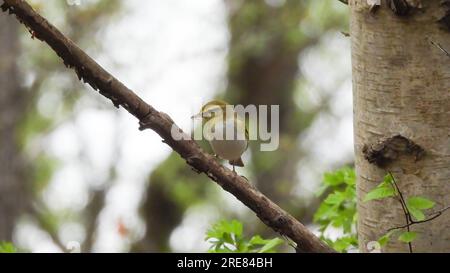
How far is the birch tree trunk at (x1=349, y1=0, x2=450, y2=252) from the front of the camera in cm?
221

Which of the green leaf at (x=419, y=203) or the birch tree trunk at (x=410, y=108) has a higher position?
the birch tree trunk at (x=410, y=108)

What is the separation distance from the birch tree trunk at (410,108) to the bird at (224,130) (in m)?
0.70

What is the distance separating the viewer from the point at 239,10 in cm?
893

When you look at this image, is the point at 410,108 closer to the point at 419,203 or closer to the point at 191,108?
the point at 419,203

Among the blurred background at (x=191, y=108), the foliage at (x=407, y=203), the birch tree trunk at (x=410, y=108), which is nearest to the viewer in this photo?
the foliage at (x=407, y=203)

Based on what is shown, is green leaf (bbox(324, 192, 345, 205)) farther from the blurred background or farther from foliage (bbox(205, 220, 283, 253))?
the blurred background

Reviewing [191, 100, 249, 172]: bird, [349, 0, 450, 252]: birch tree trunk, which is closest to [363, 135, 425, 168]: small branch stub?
[349, 0, 450, 252]: birch tree trunk

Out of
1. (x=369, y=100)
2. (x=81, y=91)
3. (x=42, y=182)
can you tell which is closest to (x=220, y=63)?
(x=81, y=91)

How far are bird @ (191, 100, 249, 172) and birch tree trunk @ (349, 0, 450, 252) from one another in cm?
70

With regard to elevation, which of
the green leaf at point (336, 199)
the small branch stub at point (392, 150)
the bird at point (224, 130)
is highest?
the bird at point (224, 130)

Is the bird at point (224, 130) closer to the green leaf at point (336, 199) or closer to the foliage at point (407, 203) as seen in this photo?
the green leaf at point (336, 199)

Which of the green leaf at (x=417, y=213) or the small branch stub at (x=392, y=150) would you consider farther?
the small branch stub at (x=392, y=150)

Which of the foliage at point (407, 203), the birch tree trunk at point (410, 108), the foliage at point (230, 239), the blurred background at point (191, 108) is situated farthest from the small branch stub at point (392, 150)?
the blurred background at point (191, 108)

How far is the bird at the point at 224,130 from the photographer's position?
2865 millimetres
